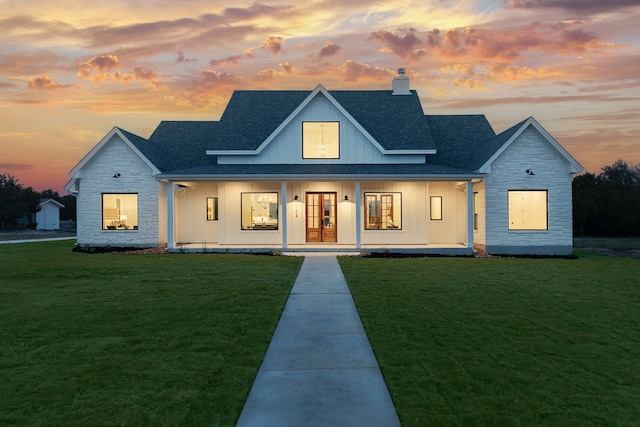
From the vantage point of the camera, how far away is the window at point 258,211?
831 inches

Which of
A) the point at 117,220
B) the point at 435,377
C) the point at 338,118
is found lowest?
the point at 435,377

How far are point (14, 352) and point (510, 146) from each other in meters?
18.8

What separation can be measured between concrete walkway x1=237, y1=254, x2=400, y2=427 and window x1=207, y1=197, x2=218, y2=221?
A: 549 inches

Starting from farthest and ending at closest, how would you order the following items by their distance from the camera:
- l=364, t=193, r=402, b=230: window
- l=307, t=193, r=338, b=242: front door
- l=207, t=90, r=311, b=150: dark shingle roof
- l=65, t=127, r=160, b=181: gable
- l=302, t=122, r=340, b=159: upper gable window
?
1. l=207, t=90, r=311, b=150: dark shingle roof
2. l=302, t=122, r=340, b=159: upper gable window
3. l=307, t=193, r=338, b=242: front door
4. l=364, t=193, r=402, b=230: window
5. l=65, t=127, r=160, b=181: gable

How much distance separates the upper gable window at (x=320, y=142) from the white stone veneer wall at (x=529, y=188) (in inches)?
263

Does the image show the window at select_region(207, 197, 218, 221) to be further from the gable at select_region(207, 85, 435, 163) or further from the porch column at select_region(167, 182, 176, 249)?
the porch column at select_region(167, 182, 176, 249)

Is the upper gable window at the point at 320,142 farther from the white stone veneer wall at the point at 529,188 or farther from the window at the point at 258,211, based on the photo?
the white stone veneer wall at the point at 529,188

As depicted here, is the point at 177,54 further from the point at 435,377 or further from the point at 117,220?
the point at 435,377

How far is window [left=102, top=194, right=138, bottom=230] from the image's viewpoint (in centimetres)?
2158

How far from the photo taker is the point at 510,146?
65.9ft

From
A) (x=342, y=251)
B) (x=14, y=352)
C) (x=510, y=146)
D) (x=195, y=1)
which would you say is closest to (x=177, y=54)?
(x=195, y=1)

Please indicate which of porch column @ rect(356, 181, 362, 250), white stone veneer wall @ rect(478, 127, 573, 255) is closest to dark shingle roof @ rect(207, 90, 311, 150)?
porch column @ rect(356, 181, 362, 250)

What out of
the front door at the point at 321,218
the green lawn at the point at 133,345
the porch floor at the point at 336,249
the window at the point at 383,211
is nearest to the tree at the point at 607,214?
the porch floor at the point at 336,249

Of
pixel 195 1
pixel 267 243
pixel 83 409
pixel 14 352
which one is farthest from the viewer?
pixel 267 243
